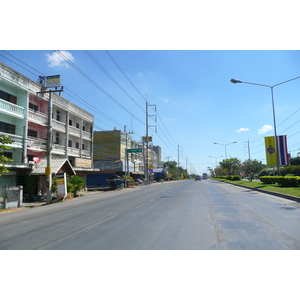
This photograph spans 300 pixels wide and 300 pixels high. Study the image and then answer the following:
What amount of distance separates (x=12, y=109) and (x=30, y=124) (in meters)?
3.87

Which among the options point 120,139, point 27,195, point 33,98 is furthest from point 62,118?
point 120,139

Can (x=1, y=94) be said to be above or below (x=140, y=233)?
above

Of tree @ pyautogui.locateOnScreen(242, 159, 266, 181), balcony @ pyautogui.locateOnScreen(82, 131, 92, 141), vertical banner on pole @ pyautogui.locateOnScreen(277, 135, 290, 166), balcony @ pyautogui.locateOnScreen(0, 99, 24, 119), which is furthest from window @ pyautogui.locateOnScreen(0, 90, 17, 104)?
tree @ pyautogui.locateOnScreen(242, 159, 266, 181)

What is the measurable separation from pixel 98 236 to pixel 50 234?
1.64 meters

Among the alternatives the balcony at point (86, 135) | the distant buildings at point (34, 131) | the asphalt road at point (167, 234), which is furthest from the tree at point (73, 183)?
the asphalt road at point (167, 234)

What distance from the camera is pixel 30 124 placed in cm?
2670

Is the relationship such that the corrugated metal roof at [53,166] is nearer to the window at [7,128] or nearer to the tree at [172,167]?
the window at [7,128]

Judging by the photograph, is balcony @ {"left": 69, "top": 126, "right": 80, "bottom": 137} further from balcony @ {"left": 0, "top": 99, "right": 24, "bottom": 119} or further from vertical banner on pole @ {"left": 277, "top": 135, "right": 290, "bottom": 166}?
vertical banner on pole @ {"left": 277, "top": 135, "right": 290, "bottom": 166}

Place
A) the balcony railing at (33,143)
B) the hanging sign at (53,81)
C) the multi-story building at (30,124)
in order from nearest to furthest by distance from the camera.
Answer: the multi-story building at (30,124) → the hanging sign at (53,81) → the balcony railing at (33,143)

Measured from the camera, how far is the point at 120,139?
57375 mm

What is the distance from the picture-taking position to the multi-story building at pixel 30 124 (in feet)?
74.7

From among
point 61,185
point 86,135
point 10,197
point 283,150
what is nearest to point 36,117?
point 61,185

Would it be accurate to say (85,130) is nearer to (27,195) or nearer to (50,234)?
(27,195)

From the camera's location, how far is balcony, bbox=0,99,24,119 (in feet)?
71.5
